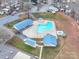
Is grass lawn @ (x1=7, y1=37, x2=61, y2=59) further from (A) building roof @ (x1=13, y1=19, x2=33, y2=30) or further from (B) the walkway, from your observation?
(A) building roof @ (x1=13, y1=19, x2=33, y2=30)

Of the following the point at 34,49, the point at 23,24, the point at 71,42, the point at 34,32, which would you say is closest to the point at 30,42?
the point at 34,49

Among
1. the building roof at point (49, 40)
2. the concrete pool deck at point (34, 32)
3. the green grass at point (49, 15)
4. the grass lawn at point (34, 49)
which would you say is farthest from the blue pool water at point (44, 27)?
the grass lawn at point (34, 49)

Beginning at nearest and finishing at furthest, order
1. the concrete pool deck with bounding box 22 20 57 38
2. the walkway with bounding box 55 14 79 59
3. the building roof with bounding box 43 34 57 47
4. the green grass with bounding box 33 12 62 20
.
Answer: the walkway with bounding box 55 14 79 59 < the building roof with bounding box 43 34 57 47 < the concrete pool deck with bounding box 22 20 57 38 < the green grass with bounding box 33 12 62 20

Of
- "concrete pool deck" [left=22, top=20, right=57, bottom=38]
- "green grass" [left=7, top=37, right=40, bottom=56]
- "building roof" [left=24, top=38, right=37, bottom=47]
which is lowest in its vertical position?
"concrete pool deck" [left=22, top=20, right=57, bottom=38]

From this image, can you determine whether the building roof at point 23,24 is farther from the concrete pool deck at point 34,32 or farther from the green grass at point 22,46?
the green grass at point 22,46

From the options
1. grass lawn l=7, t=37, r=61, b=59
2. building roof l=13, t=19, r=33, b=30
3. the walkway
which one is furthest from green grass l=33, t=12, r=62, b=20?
grass lawn l=7, t=37, r=61, b=59

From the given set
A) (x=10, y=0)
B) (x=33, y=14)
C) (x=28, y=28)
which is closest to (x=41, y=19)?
(x=33, y=14)

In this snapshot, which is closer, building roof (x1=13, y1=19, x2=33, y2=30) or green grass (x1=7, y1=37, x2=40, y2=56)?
green grass (x1=7, y1=37, x2=40, y2=56)
